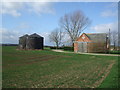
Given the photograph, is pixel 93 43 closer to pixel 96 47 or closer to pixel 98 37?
pixel 96 47

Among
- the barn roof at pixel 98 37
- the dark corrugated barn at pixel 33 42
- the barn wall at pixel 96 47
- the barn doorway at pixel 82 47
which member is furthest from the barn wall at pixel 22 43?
the barn wall at pixel 96 47

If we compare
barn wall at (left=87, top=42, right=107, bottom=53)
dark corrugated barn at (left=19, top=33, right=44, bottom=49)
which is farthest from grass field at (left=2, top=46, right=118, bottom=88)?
dark corrugated barn at (left=19, top=33, right=44, bottom=49)

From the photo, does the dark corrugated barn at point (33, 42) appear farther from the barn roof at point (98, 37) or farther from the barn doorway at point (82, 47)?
the barn roof at point (98, 37)

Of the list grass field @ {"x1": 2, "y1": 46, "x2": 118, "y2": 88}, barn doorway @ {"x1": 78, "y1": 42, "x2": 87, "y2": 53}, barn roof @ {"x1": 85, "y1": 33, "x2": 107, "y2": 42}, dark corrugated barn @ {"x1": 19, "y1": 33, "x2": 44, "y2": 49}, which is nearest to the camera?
grass field @ {"x1": 2, "y1": 46, "x2": 118, "y2": 88}

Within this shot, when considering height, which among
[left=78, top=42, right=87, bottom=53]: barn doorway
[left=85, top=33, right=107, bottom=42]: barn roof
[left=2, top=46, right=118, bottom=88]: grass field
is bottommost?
[left=2, top=46, right=118, bottom=88]: grass field

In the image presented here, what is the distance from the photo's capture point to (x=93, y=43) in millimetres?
31562

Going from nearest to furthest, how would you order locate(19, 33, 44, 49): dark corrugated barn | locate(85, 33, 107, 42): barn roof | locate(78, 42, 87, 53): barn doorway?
locate(85, 33, 107, 42): barn roof, locate(78, 42, 87, 53): barn doorway, locate(19, 33, 44, 49): dark corrugated barn

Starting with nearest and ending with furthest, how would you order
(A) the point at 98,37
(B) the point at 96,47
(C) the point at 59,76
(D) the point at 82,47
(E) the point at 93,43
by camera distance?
(C) the point at 59,76 < (B) the point at 96,47 < (E) the point at 93,43 < (A) the point at 98,37 < (D) the point at 82,47

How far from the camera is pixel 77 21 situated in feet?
143

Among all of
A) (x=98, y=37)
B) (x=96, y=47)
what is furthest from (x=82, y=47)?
(x=98, y=37)

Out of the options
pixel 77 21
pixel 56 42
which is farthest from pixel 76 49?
pixel 56 42

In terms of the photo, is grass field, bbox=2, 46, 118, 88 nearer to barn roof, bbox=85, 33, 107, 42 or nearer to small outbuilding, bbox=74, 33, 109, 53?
small outbuilding, bbox=74, 33, 109, 53

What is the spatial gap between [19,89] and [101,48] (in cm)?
2790

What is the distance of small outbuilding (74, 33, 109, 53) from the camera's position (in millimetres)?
30781
